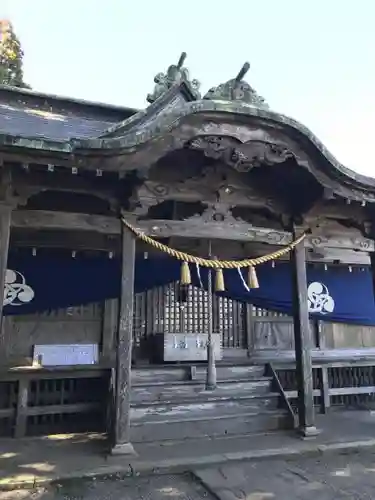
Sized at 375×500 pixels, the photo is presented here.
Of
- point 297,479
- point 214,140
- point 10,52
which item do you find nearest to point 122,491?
point 297,479

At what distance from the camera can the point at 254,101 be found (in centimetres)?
557

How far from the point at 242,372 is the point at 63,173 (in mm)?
4741

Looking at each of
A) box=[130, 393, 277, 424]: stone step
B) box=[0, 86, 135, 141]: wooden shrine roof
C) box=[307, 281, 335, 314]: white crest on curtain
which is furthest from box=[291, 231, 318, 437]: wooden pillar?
box=[0, 86, 135, 141]: wooden shrine roof

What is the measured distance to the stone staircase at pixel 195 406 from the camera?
5.78 m

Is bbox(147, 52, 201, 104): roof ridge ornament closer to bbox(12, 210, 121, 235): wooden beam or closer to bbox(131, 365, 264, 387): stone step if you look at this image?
bbox(12, 210, 121, 235): wooden beam

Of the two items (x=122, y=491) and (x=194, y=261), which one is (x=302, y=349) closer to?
(x=194, y=261)

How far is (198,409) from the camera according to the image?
20.0 ft

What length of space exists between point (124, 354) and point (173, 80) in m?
6.15

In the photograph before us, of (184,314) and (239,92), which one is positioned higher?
(239,92)

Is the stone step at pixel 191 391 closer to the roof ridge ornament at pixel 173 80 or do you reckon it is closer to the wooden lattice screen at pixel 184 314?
the wooden lattice screen at pixel 184 314

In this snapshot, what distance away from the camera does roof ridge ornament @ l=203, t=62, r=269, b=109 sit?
17.8ft

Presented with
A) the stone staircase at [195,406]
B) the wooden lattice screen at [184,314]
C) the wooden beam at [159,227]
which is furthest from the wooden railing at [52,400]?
the wooden beam at [159,227]

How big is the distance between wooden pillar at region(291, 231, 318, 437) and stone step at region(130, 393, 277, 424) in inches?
28.8

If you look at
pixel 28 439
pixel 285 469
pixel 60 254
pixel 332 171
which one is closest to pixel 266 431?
pixel 285 469
